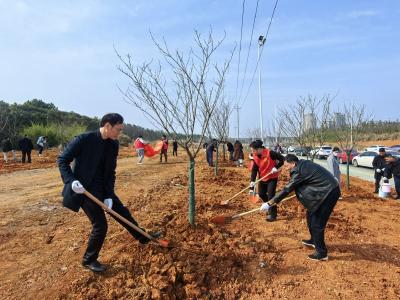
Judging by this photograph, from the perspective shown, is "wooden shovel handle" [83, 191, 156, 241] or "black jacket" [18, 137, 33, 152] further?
"black jacket" [18, 137, 33, 152]

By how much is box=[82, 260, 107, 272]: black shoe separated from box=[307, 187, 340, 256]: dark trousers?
2.61 m

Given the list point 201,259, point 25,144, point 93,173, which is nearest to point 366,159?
point 25,144

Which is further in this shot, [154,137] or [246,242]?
[154,137]

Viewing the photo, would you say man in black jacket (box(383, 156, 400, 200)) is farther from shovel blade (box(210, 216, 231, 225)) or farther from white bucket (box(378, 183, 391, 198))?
shovel blade (box(210, 216, 231, 225))

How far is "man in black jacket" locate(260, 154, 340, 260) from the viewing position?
15.0ft

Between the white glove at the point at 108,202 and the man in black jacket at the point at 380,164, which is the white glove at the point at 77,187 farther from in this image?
the man in black jacket at the point at 380,164

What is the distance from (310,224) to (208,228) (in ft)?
4.85

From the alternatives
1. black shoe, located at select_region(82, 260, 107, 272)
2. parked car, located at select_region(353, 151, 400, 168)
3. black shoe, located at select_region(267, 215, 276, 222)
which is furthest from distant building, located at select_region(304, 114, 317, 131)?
parked car, located at select_region(353, 151, 400, 168)

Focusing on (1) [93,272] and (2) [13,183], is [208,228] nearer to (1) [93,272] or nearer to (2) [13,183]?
(1) [93,272]

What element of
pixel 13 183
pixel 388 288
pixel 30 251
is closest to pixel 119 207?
pixel 30 251

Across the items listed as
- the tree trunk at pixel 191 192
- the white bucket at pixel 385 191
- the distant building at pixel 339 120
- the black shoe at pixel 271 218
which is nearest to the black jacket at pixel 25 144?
the distant building at pixel 339 120

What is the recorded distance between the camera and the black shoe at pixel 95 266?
394 centimetres

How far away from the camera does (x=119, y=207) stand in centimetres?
429

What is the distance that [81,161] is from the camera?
150 inches
